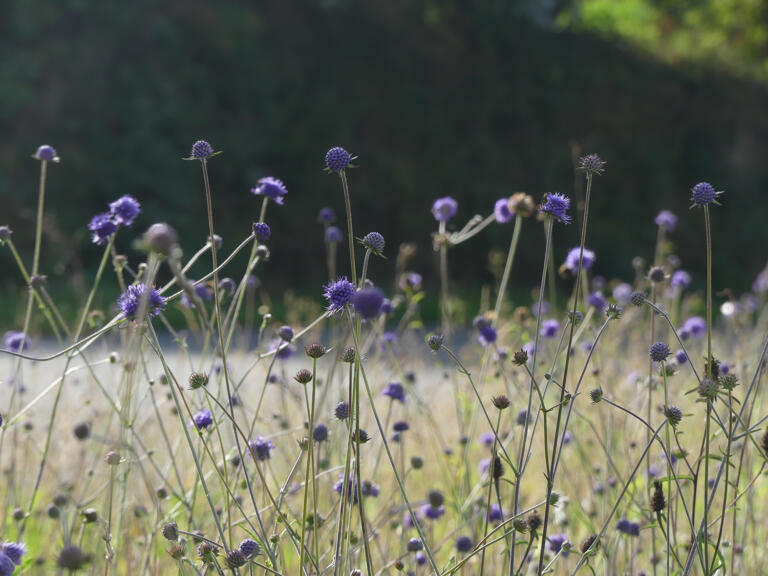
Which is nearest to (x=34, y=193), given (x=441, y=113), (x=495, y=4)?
(x=441, y=113)

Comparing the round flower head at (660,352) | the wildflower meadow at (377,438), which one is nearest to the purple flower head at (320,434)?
the wildflower meadow at (377,438)

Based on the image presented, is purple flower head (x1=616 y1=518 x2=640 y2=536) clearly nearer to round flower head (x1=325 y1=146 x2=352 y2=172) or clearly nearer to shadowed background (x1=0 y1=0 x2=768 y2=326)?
round flower head (x1=325 y1=146 x2=352 y2=172)

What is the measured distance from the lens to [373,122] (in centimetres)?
1331

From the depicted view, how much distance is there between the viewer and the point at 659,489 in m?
1.60

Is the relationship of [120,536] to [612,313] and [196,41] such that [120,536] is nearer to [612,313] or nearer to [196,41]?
[612,313]

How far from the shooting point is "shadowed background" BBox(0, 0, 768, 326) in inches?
431

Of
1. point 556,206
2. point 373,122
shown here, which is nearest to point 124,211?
→ point 556,206

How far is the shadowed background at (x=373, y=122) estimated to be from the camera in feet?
35.9

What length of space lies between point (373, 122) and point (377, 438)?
10.8m

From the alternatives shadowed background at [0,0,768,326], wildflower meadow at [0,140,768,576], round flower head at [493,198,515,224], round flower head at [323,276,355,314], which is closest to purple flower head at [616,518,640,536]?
wildflower meadow at [0,140,768,576]

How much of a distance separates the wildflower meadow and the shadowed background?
593cm

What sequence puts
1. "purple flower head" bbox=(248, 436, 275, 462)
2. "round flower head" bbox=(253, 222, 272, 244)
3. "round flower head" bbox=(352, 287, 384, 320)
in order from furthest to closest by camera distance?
"purple flower head" bbox=(248, 436, 275, 462)
"round flower head" bbox=(253, 222, 272, 244)
"round flower head" bbox=(352, 287, 384, 320)

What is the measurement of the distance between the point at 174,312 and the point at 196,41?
483 cm

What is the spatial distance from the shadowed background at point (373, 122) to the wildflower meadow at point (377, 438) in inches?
234
